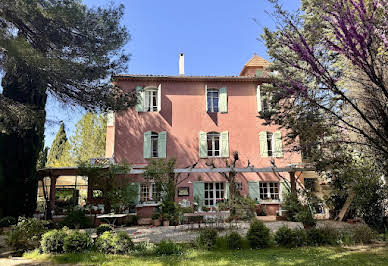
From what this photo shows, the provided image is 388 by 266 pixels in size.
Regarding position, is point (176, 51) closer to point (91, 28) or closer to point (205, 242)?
point (91, 28)

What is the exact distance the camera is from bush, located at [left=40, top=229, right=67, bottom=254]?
6617 millimetres

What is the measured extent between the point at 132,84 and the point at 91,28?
6.22 metres

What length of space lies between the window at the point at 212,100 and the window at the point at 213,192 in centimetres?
427

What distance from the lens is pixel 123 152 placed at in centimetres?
1498

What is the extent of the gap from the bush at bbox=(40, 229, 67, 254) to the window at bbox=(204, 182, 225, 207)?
29.8 ft

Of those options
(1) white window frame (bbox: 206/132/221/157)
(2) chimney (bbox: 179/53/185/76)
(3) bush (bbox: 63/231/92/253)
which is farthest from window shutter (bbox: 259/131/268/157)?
(3) bush (bbox: 63/231/92/253)

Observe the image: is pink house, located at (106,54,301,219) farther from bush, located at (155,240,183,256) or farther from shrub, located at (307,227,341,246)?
bush, located at (155,240,183,256)

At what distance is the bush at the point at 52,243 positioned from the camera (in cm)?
662

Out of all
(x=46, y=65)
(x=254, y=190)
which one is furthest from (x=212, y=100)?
(x=46, y=65)

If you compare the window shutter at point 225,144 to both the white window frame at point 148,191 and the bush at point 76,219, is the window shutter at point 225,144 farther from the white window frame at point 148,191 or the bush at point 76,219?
the bush at point 76,219

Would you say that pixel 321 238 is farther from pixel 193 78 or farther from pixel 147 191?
pixel 193 78

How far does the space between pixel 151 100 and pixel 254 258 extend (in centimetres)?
1145

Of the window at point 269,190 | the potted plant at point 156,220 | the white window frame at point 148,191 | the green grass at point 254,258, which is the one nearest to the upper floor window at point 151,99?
the white window frame at point 148,191

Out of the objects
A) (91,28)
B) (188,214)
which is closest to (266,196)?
(188,214)
